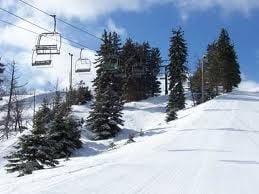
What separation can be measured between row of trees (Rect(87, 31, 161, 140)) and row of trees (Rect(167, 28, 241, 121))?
4183mm

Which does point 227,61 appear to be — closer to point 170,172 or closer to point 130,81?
point 130,81

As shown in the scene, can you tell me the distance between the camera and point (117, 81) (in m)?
71.8

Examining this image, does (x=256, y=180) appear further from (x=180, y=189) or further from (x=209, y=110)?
(x=209, y=110)

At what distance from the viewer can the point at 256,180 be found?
49.5 feet

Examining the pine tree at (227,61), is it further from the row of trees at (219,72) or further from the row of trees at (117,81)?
the row of trees at (117,81)

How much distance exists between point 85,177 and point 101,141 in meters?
38.0

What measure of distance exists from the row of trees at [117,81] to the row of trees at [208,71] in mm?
4183

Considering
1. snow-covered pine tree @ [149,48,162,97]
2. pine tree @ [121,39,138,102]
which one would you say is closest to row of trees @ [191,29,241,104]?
snow-covered pine tree @ [149,48,162,97]

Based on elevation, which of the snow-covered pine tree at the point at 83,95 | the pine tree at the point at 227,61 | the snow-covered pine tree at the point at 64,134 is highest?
the pine tree at the point at 227,61

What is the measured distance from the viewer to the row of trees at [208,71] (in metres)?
80.9

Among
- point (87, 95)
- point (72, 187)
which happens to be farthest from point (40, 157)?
point (87, 95)

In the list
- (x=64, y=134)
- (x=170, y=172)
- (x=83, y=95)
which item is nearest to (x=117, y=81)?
(x=83, y=95)

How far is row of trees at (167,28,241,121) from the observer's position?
80875 millimetres

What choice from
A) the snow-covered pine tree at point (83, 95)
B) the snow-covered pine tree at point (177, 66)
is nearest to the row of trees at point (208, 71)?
the snow-covered pine tree at point (177, 66)
